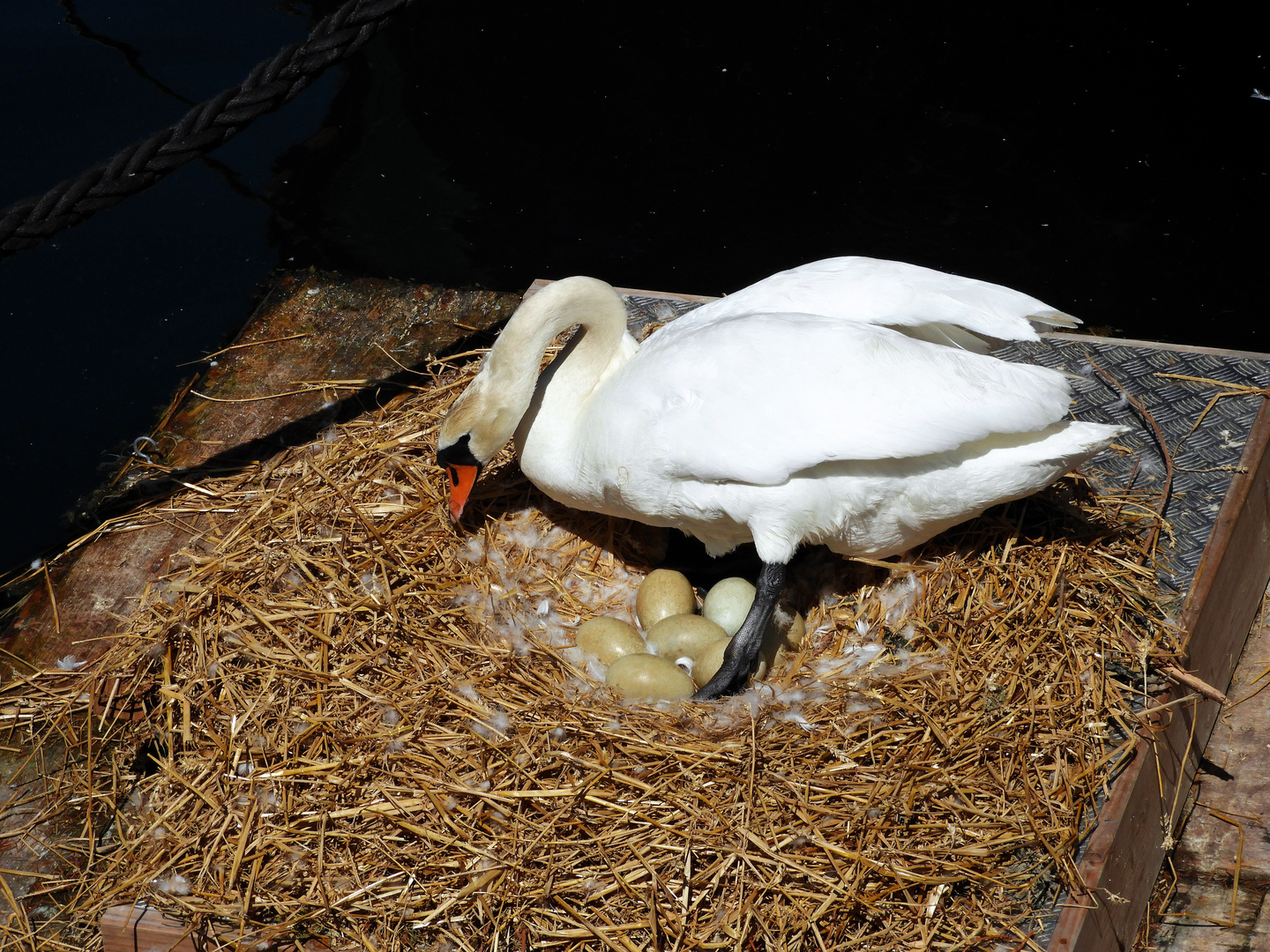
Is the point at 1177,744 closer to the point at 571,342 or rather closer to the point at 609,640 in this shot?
the point at 609,640

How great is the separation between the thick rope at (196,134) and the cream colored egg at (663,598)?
2052 mm

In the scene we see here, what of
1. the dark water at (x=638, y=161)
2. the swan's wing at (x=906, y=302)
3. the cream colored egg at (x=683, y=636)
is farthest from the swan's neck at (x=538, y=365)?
the dark water at (x=638, y=161)

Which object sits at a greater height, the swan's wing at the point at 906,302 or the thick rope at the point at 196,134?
the thick rope at the point at 196,134

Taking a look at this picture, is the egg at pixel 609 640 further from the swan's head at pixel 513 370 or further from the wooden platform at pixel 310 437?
the wooden platform at pixel 310 437

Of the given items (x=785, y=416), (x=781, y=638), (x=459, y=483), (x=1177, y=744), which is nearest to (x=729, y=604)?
(x=781, y=638)

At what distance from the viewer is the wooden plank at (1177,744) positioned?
2600mm

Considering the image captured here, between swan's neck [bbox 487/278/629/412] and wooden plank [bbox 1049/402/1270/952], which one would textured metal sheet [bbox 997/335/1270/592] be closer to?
wooden plank [bbox 1049/402/1270/952]

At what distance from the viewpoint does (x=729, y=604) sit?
134 inches

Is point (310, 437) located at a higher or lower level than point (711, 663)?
higher

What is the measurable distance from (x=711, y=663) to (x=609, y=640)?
0.32 metres

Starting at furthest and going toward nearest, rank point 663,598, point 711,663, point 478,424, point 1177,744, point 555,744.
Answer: point 663,598
point 478,424
point 711,663
point 1177,744
point 555,744

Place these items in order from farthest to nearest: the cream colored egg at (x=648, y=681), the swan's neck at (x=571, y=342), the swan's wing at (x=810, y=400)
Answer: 1. the swan's neck at (x=571, y=342)
2. the cream colored egg at (x=648, y=681)
3. the swan's wing at (x=810, y=400)

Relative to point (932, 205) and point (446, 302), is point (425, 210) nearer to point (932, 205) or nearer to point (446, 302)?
point (446, 302)

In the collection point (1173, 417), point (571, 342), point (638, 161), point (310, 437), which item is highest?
point (571, 342)
